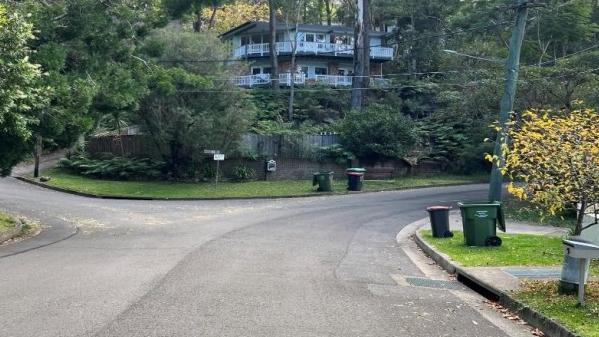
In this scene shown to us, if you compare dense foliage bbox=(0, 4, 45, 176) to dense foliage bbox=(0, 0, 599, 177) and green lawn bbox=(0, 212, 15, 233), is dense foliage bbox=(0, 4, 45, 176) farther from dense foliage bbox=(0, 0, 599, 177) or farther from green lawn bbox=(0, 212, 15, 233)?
green lawn bbox=(0, 212, 15, 233)

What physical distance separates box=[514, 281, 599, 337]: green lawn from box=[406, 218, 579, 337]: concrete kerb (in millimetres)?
82

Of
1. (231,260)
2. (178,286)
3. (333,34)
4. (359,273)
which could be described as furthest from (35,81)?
(333,34)

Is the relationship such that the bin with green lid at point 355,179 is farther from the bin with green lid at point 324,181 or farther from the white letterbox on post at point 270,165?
the white letterbox on post at point 270,165

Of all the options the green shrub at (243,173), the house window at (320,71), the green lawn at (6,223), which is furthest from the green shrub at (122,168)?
the house window at (320,71)

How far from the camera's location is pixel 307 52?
5625cm

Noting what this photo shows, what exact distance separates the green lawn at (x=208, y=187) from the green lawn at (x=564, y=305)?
22.0m

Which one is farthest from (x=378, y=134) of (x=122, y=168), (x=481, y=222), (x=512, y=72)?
(x=481, y=222)

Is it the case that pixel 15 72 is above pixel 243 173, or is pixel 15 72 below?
above

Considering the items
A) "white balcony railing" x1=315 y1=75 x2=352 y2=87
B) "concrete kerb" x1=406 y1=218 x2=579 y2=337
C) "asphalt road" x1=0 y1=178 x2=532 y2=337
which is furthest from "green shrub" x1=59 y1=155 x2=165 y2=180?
"concrete kerb" x1=406 y1=218 x2=579 y2=337

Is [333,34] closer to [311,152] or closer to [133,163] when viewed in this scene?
[311,152]

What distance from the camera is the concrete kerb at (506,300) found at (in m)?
6.95

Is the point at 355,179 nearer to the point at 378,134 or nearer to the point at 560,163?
the point at 378,134

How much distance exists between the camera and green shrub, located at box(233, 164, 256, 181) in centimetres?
3566

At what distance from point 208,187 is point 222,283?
23.6 m
